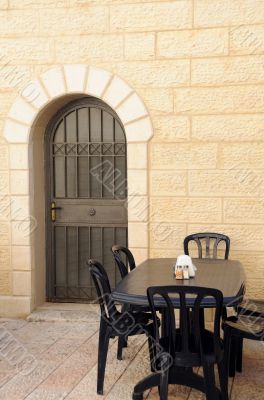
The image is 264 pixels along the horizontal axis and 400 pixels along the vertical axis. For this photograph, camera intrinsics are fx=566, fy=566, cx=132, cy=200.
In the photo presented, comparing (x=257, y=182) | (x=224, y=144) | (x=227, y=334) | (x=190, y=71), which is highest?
(x=190, y=71)

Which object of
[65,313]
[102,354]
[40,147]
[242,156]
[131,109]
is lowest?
[65,313]

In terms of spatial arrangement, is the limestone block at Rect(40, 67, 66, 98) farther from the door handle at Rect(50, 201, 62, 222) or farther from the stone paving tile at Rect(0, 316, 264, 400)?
the stone paving tile at Rect(0, 316, 264, 400)

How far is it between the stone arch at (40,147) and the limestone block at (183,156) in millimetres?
123

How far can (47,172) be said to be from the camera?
21.1ft

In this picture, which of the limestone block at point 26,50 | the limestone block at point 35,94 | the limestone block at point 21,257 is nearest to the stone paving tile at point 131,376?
the limestone block at point 21,257

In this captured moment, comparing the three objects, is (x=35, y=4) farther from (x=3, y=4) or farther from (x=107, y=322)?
(x=107, y=322)

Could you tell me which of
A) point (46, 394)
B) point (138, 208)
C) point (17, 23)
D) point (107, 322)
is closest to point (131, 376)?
point (107, 322)

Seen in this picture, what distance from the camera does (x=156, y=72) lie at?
18.9ft

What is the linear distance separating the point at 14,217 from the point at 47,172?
65 cm

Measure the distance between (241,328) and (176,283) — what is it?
566 millimetres

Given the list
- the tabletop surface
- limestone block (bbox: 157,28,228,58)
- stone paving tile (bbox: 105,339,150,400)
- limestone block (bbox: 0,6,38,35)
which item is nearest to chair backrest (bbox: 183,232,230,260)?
the tabletop surface

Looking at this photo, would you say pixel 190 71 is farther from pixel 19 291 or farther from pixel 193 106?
pixel 19 291

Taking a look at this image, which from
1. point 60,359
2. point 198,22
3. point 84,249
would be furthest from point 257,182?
point 60,359

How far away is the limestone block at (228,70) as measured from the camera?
18.1 ft
